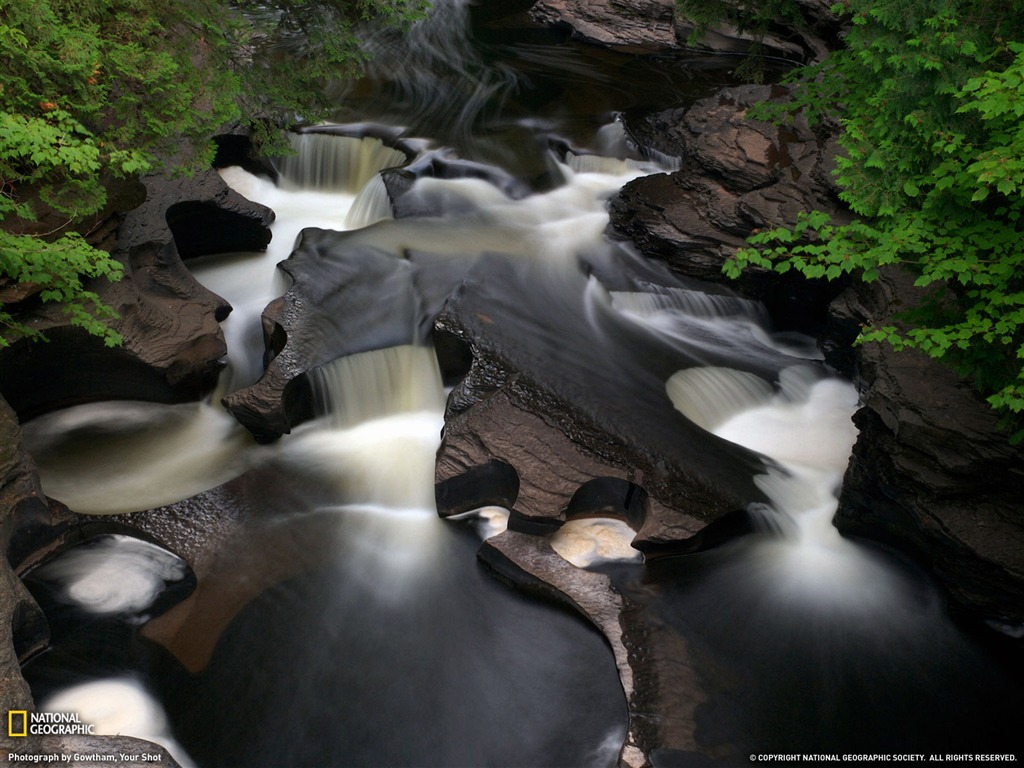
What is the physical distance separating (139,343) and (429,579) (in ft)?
→ 12.4

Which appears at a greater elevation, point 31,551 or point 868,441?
point 868,441

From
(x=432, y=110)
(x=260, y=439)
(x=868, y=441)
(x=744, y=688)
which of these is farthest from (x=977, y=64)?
(x=432, y=110)

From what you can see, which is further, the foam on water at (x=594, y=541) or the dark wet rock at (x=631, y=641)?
the foam on water at (x=594, y=541)

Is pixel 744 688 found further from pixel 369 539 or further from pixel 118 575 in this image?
pixel 118 575

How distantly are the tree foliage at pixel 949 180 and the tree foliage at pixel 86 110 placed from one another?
196 inches

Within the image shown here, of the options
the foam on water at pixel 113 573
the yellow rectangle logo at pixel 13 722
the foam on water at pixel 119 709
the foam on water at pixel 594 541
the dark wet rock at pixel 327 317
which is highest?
the dark wet rock at pixel 327 317

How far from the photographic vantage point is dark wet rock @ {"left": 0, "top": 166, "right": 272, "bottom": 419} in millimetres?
7527

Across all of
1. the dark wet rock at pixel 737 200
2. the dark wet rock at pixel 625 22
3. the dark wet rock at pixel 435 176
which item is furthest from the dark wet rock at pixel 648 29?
the dark wet rock at pixel 435 176

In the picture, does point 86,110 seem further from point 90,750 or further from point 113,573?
point 90,750

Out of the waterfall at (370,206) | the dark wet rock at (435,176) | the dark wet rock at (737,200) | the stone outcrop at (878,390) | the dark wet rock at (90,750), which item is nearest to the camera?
the dark wet rock at (90,750)

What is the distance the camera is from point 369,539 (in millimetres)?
A: 6977

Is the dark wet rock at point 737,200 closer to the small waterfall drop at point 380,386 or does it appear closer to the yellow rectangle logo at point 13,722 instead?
the small waterfall drop at point 380,386

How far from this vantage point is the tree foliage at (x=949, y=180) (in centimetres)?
488

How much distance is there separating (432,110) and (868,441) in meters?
8.86
